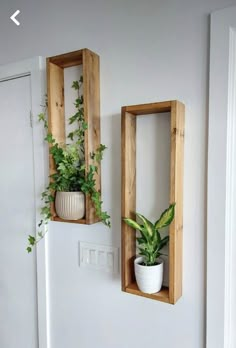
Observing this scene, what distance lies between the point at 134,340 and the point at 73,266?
40cm

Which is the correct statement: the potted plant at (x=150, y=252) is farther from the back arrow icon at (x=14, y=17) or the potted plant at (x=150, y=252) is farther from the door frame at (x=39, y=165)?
the back arrow icon at (x=14, y=17)

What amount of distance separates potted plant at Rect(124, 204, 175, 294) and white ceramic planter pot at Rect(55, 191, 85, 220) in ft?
0.70

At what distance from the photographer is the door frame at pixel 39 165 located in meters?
1.29

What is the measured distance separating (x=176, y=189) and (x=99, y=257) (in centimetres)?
49

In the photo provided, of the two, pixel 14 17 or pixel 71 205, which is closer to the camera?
pixel 71 205

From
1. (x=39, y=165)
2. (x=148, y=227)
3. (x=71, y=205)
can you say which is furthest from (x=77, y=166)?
(x=148, y=227)

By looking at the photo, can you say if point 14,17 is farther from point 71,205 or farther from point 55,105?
point 71,205

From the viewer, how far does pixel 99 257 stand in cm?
119

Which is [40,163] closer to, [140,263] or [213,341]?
[140,263]

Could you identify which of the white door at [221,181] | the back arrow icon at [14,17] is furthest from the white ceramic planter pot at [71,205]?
the back arrow icon at [14,17]

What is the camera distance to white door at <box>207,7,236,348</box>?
0.91m

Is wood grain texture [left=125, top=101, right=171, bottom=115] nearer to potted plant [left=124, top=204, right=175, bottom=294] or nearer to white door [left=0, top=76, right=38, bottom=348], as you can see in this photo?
potted plant [left=124, top=204, right=175, bottom=294]

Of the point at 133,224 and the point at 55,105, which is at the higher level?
the point at 55,105

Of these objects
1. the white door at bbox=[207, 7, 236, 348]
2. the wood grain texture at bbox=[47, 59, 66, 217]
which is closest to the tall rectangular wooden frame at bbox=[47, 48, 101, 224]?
the wood grain texture at bbox=[47, 59, 66, 217]
